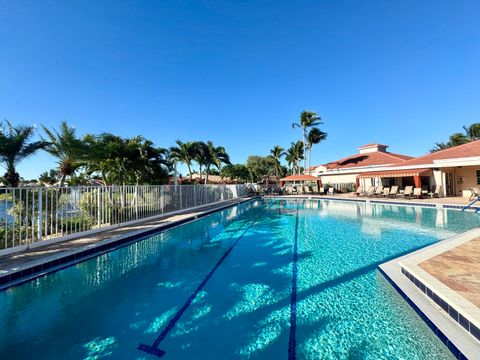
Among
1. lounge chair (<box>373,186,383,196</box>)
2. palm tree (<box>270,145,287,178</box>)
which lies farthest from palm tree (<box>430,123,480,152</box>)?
palm tree (<box>270,145,287,178</box>)

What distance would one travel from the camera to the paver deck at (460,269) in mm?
3758

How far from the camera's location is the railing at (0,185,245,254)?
6355 millimetres

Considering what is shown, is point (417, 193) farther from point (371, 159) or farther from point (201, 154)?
point (201, 154)

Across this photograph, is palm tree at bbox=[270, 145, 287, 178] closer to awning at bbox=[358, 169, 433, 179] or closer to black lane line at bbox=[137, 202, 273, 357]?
awning at bbox=[358, 169, 433, 179]

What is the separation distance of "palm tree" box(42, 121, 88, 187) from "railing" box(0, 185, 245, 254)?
3.61 meters

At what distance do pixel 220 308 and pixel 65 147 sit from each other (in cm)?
1180

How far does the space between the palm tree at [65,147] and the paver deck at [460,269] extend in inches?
574

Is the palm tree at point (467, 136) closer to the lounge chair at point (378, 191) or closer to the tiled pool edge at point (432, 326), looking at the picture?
the lounge chair at point (378, 191)

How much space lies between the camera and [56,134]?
1123cm

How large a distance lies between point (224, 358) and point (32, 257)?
241 inches

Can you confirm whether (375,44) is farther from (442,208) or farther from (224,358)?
(224,358)

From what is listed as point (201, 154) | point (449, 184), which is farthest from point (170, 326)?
point (449, 184)

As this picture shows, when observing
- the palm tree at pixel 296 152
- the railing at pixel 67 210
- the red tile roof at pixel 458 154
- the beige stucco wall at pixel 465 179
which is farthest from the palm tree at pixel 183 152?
the beige stucco wall at pixel 465 179

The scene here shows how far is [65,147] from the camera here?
37.1 feet
